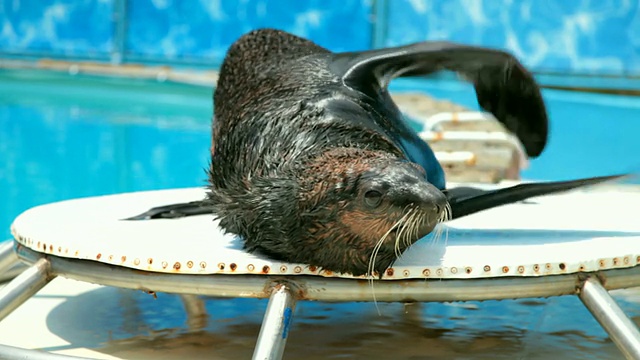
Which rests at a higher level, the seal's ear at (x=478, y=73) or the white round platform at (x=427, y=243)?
the seal's ear at (x=478, y=73)

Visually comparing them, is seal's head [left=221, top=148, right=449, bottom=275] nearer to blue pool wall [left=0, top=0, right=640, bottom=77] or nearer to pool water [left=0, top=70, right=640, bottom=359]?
pool water [left=0, top=70, right=640, bottom=359]

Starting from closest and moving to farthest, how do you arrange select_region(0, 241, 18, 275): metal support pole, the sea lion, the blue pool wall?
1. the sea lion
2. select_region(0, 241, 18, 275): metal support pole
3. the blue pool wall

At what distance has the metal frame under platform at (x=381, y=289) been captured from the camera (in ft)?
8.65

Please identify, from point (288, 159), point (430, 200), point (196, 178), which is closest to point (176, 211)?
point (288, 159)

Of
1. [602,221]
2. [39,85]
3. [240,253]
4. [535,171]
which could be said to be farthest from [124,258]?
[39,85]

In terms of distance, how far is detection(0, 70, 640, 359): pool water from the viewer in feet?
11.0

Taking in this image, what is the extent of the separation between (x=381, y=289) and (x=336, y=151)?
41 cm

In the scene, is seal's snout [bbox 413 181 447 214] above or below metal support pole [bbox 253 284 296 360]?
above

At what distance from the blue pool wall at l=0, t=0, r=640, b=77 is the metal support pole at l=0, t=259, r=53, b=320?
13006mm

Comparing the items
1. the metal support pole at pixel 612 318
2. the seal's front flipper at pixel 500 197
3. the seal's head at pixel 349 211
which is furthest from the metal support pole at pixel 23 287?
the metal support pole at pixel 612 318

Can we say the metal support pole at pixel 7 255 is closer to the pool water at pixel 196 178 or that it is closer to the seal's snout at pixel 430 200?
the pool water at pixel 196 178

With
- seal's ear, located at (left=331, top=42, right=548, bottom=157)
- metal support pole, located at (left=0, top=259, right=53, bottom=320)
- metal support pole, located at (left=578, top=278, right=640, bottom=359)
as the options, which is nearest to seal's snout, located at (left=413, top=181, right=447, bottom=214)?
metal support pole, located at (left=578, top=278, right=640, bottom=359)

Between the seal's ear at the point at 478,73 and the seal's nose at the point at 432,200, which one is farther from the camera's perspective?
the seal's ear at the point at 478,73

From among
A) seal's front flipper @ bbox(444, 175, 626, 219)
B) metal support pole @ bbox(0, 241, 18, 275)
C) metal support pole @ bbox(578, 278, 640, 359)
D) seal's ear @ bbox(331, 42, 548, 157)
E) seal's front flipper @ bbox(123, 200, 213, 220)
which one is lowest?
metal support pole @ bbox(0, 241, 18, 275)
